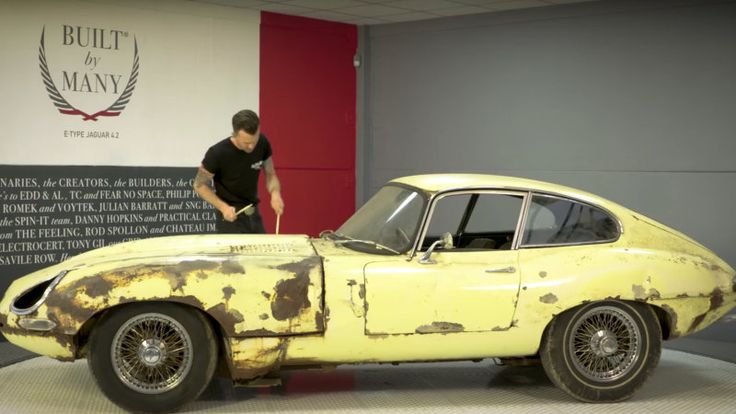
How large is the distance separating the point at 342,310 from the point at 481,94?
431 cm

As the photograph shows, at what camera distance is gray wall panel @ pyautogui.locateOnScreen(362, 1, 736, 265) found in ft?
22.7

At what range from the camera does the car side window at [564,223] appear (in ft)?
15.6

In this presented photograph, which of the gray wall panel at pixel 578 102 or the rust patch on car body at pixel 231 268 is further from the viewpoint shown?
the gray wall panel at pixel 578 102

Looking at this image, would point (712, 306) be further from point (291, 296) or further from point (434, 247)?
point (291, 296)

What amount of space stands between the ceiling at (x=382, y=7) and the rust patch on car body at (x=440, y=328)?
13.0 ft

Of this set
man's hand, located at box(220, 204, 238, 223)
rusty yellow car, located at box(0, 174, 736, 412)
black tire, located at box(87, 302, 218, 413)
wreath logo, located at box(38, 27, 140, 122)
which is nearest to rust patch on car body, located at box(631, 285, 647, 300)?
rusty yellow car, located at box(0, 174, 736, 412)

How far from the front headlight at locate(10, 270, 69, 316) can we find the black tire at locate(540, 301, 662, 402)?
8.43 feet

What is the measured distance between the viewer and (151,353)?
13.9ft

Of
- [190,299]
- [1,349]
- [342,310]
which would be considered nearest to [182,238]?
[190,299]

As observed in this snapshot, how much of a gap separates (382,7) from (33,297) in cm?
455

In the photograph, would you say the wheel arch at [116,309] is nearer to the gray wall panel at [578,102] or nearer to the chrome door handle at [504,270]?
the chrome door handle at [504,270]

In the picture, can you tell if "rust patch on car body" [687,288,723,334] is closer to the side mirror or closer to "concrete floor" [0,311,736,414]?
"concrete floor" [0,311,736,414]

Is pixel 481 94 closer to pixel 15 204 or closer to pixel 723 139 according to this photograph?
pixel 723 139

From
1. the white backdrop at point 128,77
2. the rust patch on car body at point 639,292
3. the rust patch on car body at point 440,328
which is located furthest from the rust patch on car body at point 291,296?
the white backdrop at point 128,77
